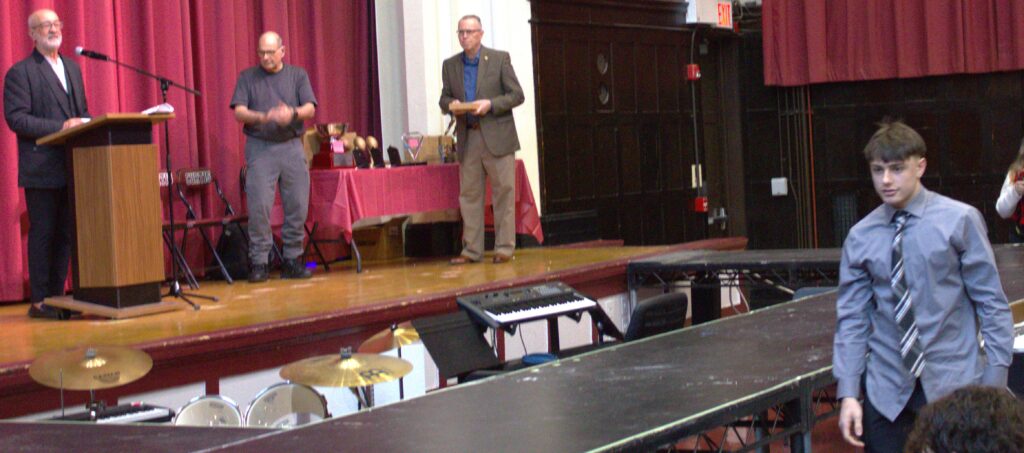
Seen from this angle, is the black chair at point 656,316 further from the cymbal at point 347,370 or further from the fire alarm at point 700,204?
the fire alarm at point 700,204

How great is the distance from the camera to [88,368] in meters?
4.26

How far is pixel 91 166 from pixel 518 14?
4.52m

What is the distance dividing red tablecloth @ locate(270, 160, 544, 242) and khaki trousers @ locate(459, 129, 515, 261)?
0.84 feet

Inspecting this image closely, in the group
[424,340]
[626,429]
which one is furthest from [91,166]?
[626,429]

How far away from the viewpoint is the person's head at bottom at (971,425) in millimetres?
Result: 1729

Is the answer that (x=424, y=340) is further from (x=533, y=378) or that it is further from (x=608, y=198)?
(x=608, y=198)

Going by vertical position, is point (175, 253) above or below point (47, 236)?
below

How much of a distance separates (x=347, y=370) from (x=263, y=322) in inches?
60.7

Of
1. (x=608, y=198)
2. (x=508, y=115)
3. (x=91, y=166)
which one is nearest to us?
(x=91, y=166)

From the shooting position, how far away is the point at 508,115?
827 cm

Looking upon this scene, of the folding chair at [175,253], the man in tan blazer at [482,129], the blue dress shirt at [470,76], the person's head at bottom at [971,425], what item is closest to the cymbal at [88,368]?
the folding chair at [175,253]

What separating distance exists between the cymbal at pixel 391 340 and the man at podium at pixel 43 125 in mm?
2038

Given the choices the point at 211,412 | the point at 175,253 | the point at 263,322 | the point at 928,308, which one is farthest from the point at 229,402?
the point at 175,253

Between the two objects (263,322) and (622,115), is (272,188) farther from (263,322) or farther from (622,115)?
(622,115)
